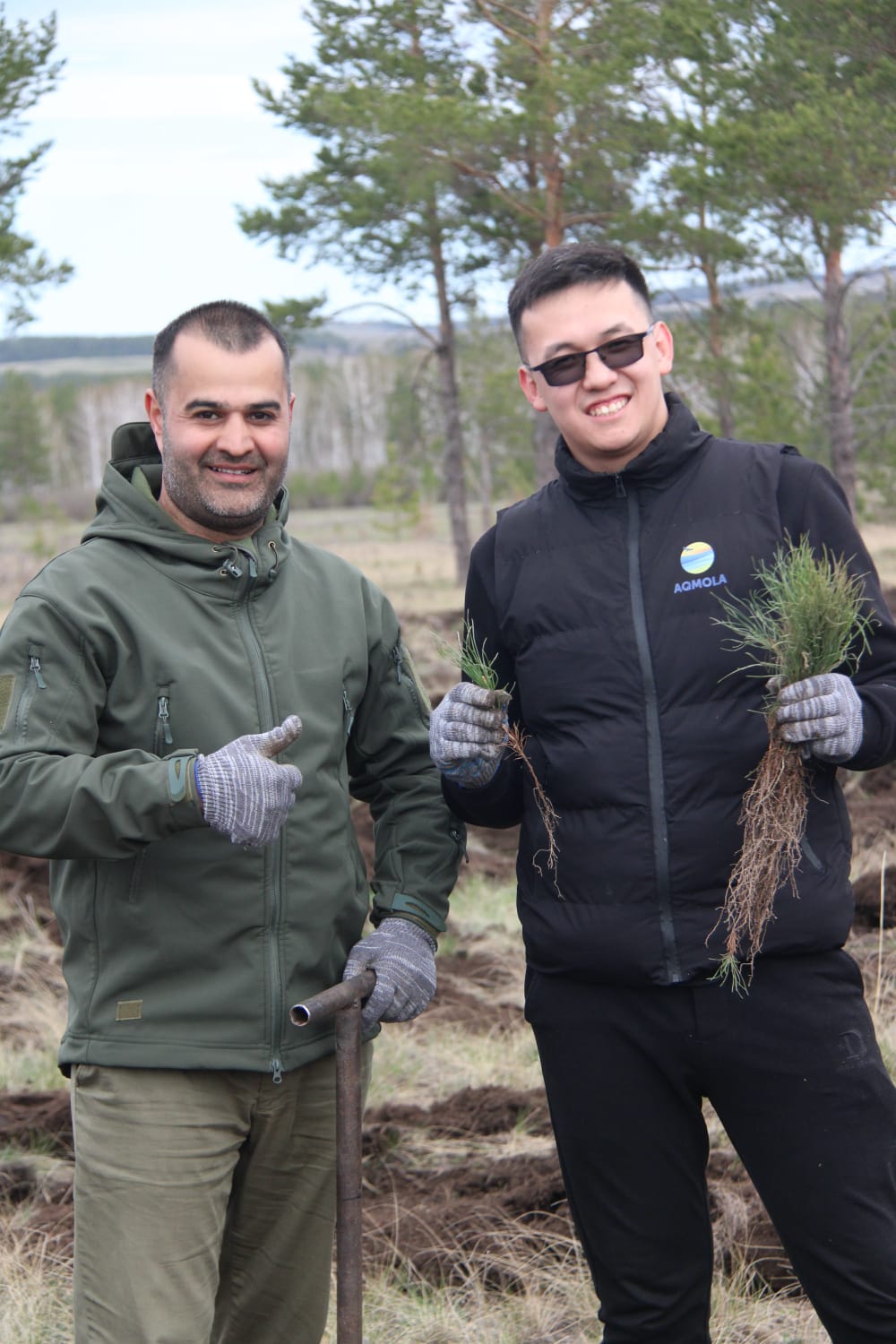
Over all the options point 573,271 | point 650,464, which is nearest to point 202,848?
point 650,464

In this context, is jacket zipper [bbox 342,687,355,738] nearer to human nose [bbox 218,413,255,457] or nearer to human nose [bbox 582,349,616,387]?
human nose [bbox 218,413,255,457]

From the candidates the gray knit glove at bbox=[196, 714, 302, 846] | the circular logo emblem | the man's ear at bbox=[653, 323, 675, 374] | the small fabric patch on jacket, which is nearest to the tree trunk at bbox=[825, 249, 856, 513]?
the man's ear at bbox=[653, 323, 675, 374]

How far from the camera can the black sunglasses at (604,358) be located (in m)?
2.77

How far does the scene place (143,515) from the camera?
282 centimetres

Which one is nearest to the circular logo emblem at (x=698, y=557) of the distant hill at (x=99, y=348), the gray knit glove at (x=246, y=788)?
the gray knit glove at (x=246, y=788)

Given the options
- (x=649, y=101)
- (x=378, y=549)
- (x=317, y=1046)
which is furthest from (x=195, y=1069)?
(x=378, y=549)

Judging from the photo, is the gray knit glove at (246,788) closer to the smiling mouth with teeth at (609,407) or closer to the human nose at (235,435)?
the human nose at (235,435)

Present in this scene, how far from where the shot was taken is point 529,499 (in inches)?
117

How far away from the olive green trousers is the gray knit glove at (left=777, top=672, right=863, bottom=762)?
45.6 inches

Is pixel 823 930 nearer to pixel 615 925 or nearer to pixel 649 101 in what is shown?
pixel 615 925

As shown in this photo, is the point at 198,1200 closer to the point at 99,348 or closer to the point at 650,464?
the point at 650,464

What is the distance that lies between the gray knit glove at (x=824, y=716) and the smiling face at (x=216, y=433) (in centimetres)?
111

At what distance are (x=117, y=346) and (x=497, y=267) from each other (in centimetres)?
17325

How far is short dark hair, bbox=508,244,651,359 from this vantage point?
2791mm
